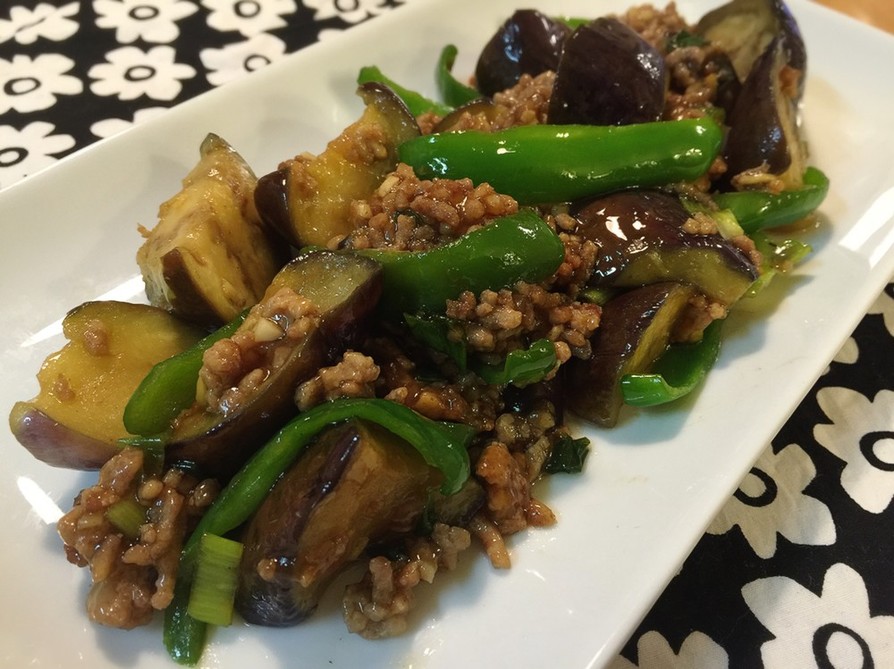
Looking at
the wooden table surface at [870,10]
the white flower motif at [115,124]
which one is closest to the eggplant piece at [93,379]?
the white flower motif at [115,124]

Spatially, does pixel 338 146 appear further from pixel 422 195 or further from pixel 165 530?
pixel 165 530

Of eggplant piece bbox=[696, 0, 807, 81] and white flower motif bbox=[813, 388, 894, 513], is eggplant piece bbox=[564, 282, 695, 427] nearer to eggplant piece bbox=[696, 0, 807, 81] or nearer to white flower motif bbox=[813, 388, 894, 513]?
white flower motif bbox=[813, 388, 894, 513]

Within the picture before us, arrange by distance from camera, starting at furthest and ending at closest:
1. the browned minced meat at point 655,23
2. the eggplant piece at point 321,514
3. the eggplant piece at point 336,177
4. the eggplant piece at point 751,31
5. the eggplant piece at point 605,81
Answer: the browned minced meat at point 655,23 < the eggplant piece at point 751,31 < the eggplant piece at point 605,81 < the eggplant piece at point 336,177 < the eggplant piece at point 321,514

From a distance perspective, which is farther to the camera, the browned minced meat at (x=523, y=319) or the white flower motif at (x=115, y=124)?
the white flower motif at (x=115, y=124)

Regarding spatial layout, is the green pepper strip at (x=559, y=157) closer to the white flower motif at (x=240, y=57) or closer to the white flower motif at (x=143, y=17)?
the white flower motif at (x=240, y=57)

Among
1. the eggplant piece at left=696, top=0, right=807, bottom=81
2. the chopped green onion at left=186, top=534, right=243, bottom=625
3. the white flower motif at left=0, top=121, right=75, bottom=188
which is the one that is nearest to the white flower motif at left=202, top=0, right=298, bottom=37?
the white flower motif at left=0, top=121, right=75, bottom=188

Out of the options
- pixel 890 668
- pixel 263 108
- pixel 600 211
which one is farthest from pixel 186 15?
pixel 890 668

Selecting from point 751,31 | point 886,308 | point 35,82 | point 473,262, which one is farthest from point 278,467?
point 35,82
